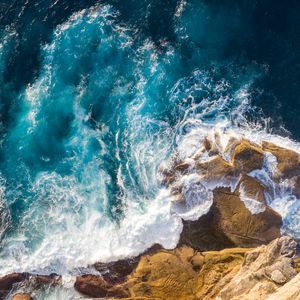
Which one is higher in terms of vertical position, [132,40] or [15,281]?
[132,40]

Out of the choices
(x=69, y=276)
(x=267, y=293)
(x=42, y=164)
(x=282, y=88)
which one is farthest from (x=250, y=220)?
(x=42, y=164)

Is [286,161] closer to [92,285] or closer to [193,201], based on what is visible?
[193,201]

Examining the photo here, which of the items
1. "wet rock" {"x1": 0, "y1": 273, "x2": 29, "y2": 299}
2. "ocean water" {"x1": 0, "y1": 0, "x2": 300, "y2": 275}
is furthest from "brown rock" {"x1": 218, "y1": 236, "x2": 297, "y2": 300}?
"wet rock" {"x1": 0, "y1": 273, "x2": 29, "y2": 299}

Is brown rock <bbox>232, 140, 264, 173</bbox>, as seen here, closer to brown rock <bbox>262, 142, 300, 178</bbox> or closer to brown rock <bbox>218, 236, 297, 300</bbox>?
brown rock <bbox>262, 142, 300, 178</bbox>

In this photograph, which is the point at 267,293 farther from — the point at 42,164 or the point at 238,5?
the point at 238,5

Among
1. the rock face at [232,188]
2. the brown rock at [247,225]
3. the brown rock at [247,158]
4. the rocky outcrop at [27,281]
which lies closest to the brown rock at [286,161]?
the rock face at [232,188]

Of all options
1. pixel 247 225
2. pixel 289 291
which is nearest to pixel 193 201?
pixel 247 225

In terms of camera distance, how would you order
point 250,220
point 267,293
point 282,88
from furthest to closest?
point 282,88, point 250,220, point 267,293

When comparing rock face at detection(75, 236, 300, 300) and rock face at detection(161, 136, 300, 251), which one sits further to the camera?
rock face at detection(161, 136, 300, 251)
